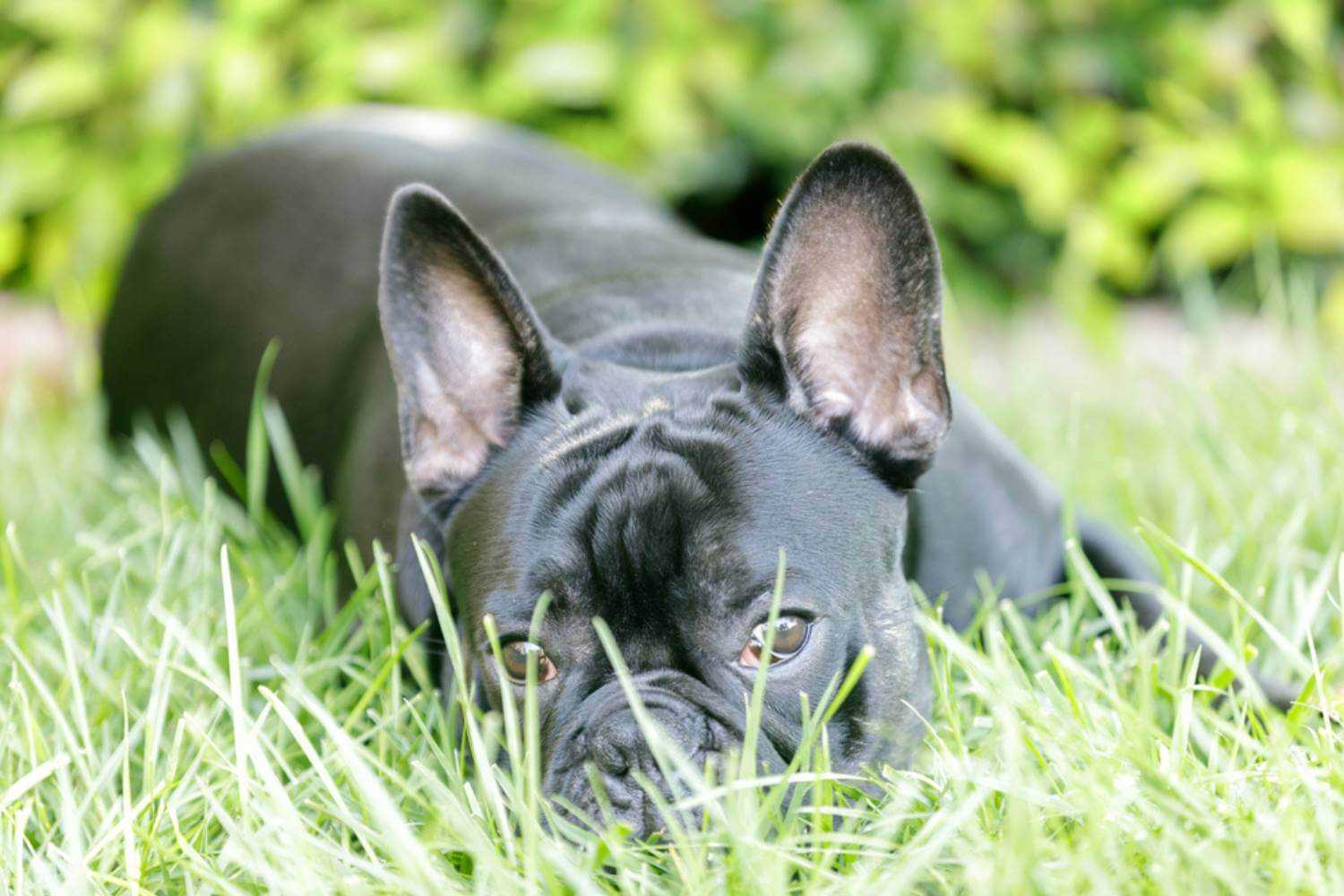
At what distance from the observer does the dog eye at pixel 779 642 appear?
2.21 m

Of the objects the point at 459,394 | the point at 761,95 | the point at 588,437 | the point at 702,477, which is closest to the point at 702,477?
the point at 702,477

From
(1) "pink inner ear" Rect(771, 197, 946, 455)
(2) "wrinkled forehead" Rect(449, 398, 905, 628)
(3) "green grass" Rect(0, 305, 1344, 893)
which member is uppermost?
(1) "pink inner ear" Rect(771, 197, 946, 455)

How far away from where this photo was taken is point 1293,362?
4238 mm

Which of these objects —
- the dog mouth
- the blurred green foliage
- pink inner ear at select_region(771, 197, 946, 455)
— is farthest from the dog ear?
the blurred green foliage

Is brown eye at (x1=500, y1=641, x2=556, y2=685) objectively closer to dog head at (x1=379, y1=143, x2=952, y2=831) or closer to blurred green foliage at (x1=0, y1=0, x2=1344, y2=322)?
dog head at (x1=379, y1=143, x2=952, y2=831)

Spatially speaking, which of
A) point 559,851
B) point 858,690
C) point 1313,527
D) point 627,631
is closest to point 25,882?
point 559,851

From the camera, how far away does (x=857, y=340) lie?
2479mm

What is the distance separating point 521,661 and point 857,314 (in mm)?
816

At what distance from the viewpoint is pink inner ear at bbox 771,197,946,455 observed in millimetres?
2396

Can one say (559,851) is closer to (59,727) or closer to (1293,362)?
(59,727)

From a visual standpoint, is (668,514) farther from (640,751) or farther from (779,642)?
(640,751)

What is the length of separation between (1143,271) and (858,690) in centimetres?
398

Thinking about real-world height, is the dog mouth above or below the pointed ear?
below

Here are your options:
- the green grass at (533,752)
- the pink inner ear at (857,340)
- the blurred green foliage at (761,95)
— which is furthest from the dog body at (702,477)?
the blurred green foliage at (761,95)
